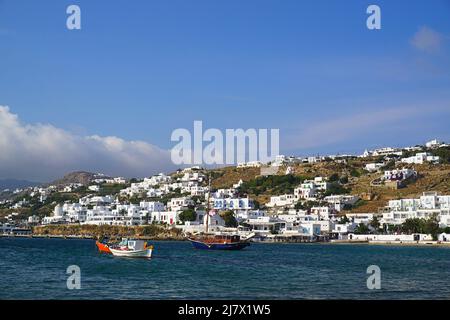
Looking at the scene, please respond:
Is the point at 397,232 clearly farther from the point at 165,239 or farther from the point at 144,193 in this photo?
the point at 144,193

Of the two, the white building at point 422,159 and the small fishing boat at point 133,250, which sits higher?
the white building at point 422,159

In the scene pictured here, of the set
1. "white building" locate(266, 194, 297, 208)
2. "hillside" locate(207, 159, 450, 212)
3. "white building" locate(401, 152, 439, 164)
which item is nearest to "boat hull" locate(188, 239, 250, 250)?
"hillside" locate(207, 159, 450, 212)

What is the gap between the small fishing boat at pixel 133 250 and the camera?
27250mm

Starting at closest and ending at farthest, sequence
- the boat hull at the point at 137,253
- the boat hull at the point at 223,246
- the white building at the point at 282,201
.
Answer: the boat hull at the point at 137,253, the boat hull at the point at 223,246, the white building at the point at 282,201

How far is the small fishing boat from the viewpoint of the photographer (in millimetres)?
27250

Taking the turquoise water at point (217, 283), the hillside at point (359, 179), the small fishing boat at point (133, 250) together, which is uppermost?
the hillside at point (359, 179)

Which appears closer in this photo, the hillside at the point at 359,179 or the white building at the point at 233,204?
the hillside at the point at 359,179

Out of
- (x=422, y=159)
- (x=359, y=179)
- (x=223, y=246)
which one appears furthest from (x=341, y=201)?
(x=223, y=246)

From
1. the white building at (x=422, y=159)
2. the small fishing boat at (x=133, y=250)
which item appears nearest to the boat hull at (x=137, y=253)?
the small fishing boat at (x=133, y=250)

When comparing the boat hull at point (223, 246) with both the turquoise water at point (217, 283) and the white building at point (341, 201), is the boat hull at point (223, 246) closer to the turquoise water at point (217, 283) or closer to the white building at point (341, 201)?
the turquoise water at point (217, 283)

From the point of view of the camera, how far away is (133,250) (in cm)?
2738

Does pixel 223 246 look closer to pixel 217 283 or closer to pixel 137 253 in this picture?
pixel 137 253

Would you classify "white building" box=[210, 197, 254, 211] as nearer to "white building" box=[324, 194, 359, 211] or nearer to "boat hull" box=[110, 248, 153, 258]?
"white building" box=[324, 194, 359, 211]

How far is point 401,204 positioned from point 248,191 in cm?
2594
